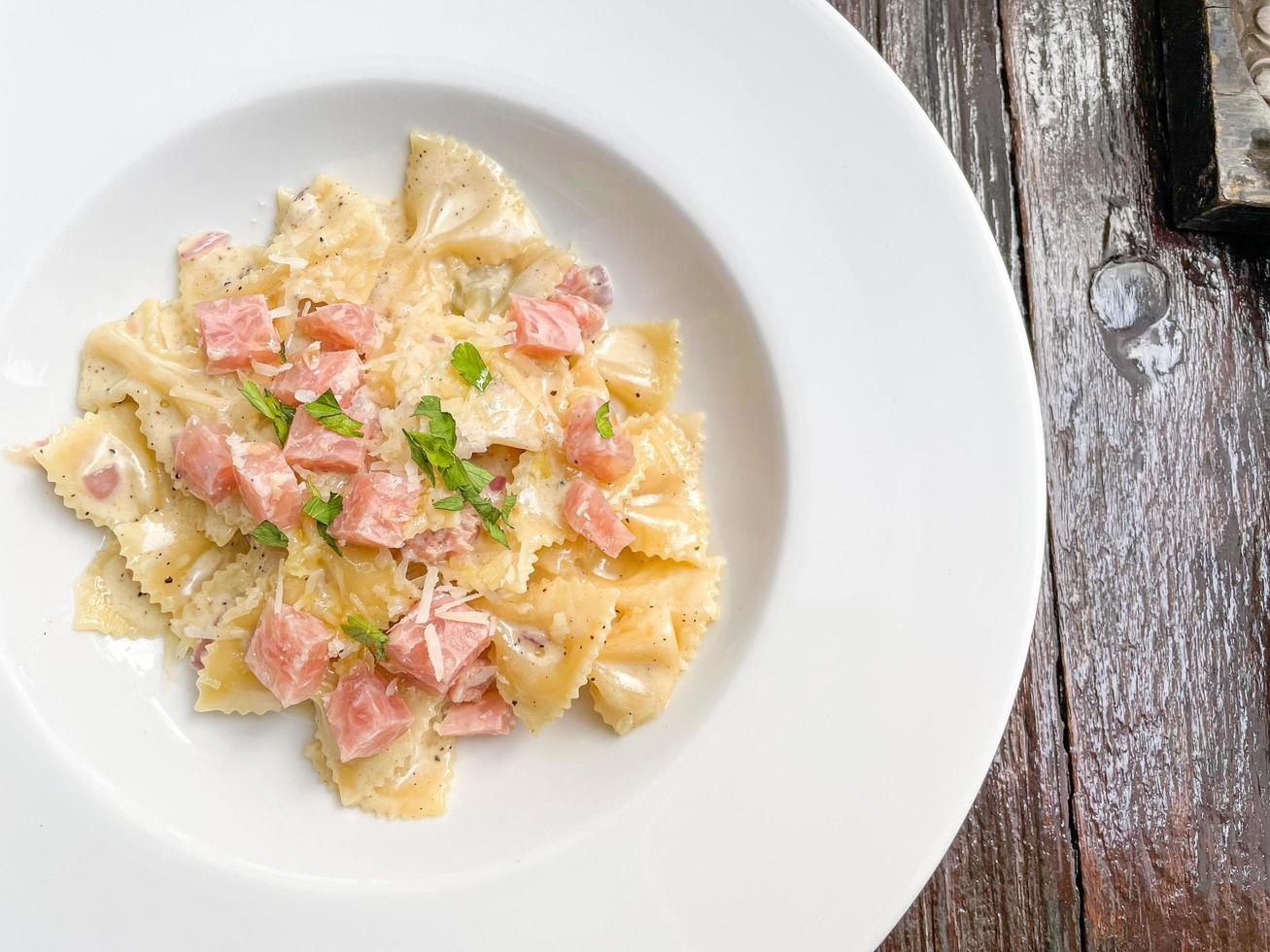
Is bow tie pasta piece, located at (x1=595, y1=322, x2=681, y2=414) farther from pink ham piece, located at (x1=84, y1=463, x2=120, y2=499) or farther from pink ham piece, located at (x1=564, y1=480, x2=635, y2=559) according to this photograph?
pink ham piece, located at (x1=84, y1=463, x2=120, y2=499)

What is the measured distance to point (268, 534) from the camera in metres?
2.98

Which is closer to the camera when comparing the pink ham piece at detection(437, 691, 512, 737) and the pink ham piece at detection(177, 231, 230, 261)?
the pink ham piece at detection(437, 691, 512, 737)

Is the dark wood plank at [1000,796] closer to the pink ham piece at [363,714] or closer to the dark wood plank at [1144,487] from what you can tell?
the dark wood plank at [1144,487]

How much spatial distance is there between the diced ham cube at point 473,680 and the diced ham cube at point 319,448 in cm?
77

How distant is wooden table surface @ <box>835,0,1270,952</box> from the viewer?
3543 mm

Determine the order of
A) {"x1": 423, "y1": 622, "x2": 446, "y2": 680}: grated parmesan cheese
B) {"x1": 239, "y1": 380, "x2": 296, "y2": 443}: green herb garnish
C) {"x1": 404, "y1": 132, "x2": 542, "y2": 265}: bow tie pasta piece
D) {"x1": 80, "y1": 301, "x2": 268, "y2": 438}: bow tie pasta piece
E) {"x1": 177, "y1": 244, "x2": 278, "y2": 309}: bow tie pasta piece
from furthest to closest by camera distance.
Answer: {"x1": 404, "y1": 132, "x2": 542, "y2": 265}: bow tie pasta piece, {"x1": 177, "y1": 244, "x2": 278, "y2": 309}: bow tie pasta piece, {"x1": 80, "y1": 301, "x2": 268, "y2": 438}: bow tie pasta piece, {"x1": 239, "y1": 380, "x2": 296, "y2": 443}: green herb garnish, {"x1": 423, "y1": 622, "x2": 446, "y2": 680}: grated parmesan cheese

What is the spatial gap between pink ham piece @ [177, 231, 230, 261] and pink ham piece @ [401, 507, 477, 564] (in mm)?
1323

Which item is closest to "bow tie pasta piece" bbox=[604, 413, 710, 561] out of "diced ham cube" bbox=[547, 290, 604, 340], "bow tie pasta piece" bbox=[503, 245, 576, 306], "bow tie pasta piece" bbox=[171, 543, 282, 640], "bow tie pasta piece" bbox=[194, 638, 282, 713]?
"diced ham cube" bbox=[547, 290, 604, 340]

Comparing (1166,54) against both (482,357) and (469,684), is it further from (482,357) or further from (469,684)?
(469,684)

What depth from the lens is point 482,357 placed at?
3143mm

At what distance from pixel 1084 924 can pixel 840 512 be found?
1984mm

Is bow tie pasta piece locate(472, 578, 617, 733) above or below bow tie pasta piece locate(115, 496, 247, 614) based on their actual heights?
below

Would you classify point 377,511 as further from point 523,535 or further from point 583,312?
point 583,312

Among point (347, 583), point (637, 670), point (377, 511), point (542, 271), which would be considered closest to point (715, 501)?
point (637, 670)
